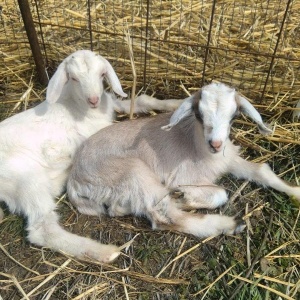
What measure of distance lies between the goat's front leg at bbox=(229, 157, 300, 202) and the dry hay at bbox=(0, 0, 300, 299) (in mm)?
78

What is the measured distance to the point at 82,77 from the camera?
330cm

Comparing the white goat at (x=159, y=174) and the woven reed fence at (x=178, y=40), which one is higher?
the woven reed fence at (x=178, y=40)

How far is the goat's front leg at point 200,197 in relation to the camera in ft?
10.3

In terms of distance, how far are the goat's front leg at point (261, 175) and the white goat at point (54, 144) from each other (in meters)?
1.12

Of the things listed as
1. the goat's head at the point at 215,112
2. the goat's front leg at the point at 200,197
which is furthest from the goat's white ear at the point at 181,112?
the goat's front leg at the point at 200,197

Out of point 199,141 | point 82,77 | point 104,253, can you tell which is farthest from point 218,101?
point 104,253

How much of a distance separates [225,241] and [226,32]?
2.51 metres

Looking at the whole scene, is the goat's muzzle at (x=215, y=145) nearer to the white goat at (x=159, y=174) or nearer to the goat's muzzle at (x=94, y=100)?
the white goat at (x=159, y=174)

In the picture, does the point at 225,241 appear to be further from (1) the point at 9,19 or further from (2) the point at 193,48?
(1) the point at 9,19

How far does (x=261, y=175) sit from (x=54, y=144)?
5.46ft

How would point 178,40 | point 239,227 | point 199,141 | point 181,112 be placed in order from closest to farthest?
point 181,112, point 239,227, point 199,141, point 178,40

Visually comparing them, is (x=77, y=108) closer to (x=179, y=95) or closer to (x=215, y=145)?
(x=179, y=95)

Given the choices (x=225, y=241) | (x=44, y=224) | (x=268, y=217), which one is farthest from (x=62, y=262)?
(x=268, y=217)

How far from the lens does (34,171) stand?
3.29m
